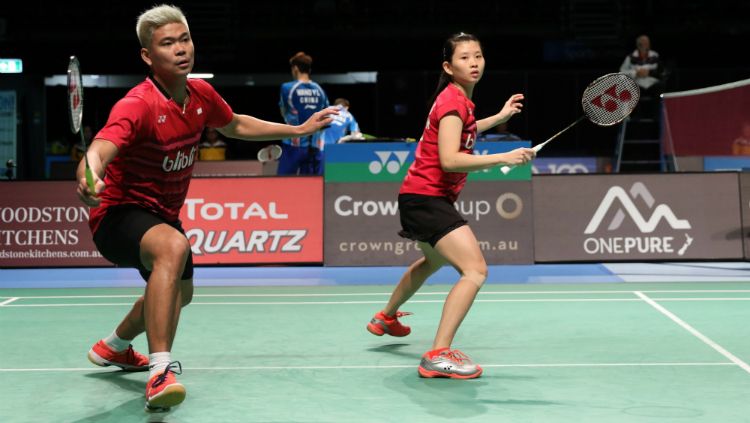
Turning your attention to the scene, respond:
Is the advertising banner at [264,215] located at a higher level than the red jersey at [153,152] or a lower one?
lower

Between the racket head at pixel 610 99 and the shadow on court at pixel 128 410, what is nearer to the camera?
the shadow on court at pixel 128 410

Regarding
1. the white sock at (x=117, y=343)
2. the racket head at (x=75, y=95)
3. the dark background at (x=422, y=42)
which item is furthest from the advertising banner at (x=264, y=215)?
the dark background at (x=422, y=42)

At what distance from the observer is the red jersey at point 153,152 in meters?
3.85

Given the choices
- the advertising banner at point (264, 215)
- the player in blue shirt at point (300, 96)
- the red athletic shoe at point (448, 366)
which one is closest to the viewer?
the red athletic shoe at point (448, 366)

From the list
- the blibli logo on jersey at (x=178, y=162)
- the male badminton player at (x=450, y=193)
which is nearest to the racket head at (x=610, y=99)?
the male badminton player at (x=450, y=193)

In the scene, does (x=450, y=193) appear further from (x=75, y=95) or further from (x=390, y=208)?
(x=390, y=208)

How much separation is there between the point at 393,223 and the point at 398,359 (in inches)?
180

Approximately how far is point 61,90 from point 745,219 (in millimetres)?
18874

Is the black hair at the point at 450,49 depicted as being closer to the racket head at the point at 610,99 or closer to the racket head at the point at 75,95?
the racket head at the point at 610,99

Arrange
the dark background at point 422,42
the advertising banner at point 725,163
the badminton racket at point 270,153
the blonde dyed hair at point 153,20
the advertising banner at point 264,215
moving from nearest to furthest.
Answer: the blonde dyed hair at point 153,20
the advertising banner at point 264,215
the advertising banner at point 725,163
the badminton racket at point 270,153
the dark background at point 422,42

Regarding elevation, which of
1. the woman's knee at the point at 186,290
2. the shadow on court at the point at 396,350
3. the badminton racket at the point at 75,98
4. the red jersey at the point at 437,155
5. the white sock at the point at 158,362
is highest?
the badminton racket at the point at 75,98

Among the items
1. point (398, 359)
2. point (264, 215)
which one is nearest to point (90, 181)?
point (398, 359)

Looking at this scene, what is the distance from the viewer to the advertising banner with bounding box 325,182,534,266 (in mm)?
9484

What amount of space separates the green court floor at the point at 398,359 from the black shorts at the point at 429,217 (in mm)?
664
